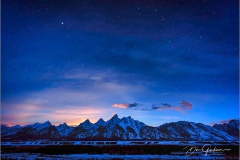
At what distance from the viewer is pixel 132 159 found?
39281mm

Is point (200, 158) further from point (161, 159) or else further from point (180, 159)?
point (161, 159)

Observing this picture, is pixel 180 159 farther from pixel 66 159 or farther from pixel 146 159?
pixel 66 159

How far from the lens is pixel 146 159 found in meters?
39.0

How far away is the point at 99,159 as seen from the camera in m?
39.4

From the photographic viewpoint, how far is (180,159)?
3862cm

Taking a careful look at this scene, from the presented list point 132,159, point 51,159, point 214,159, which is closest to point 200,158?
point 214,159

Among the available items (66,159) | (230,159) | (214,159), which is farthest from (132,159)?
(230,159)

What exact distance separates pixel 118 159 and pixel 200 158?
51.8 feet

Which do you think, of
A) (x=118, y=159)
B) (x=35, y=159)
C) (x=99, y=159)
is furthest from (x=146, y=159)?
(x=35, y=159)

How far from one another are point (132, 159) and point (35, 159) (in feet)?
61.4

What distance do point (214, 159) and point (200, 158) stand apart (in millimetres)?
2458

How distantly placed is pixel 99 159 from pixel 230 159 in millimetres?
24482

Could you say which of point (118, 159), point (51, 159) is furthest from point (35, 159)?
point (118, 159)

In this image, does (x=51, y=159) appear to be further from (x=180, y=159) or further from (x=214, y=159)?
(x=214, y=159)
